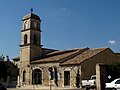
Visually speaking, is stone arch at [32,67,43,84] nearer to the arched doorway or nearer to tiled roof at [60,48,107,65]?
the arched doorway

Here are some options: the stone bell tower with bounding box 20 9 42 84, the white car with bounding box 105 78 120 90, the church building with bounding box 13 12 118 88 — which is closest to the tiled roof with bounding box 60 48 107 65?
the church building with bounding box 13 12 118 88

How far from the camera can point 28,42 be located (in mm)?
48188

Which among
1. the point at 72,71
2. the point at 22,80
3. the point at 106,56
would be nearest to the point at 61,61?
the point at 72,71

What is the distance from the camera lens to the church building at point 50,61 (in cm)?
3831

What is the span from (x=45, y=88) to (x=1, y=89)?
64.8ft

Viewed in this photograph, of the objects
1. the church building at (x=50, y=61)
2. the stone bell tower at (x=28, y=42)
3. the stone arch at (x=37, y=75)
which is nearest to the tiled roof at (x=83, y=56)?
the church building at (x=50, y=61)

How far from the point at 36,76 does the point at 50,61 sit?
478cm

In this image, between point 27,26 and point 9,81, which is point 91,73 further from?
point 9,81

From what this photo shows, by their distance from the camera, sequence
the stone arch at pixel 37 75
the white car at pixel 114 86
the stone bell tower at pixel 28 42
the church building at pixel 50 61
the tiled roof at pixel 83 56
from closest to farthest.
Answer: the white car at pixel 114 86, the church building at pixel 50 61, the tiled roof at pixel 83 56, the stone arch at pixel 37 75, the stone bell tower at pixel 28 42

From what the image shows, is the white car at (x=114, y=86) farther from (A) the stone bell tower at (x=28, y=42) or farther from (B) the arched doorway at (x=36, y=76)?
(A) the stone bell tower at (x=28, y=42)

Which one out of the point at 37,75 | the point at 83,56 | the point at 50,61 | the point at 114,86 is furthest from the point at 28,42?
the point at 114,86

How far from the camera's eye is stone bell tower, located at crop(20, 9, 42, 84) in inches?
1876

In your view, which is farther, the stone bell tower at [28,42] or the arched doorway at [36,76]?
the stone bell tower at [28,42]

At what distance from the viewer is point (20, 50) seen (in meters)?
49.7
